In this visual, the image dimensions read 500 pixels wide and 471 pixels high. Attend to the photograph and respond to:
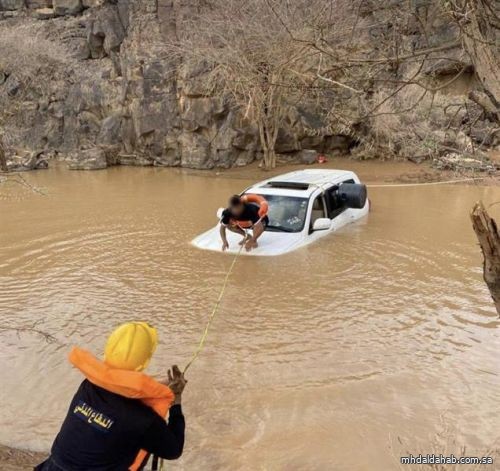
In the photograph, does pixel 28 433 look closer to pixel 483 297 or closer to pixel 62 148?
pixel 483 297

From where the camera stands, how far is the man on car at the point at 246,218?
28.8 feet

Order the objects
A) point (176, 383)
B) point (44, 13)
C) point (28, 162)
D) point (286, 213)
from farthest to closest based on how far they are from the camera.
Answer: point (44, 13), point (28, 162), point (286, 213), point (176, 383)

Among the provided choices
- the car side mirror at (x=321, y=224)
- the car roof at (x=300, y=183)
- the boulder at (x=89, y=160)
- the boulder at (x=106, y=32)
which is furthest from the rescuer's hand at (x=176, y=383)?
the boulder at (x=106, y=32)

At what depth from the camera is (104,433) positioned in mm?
2463

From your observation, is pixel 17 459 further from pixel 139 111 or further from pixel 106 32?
→ pixel 106 32

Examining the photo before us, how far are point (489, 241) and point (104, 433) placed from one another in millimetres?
2213

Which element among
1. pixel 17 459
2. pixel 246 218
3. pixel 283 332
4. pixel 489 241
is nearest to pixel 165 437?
pixel 489 241

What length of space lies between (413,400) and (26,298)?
545cm

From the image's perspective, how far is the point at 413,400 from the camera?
5.18 m

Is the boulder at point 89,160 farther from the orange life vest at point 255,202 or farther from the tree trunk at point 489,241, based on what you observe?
the tree trunk at point 489,241

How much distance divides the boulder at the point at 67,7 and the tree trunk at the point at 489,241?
29.6 meters

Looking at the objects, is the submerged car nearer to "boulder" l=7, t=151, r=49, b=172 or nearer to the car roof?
the car roof

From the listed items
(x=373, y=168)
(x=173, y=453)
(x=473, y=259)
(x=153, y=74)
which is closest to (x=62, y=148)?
(x=153, y=74)

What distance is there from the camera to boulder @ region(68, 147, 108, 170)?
69.2ft
